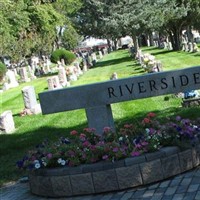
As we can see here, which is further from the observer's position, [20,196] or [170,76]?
[170,76]

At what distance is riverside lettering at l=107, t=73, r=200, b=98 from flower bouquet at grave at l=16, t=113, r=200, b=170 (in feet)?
2.21

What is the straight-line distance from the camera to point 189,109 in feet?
36.0

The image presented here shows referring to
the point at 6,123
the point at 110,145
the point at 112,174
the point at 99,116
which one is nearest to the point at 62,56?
the point at 6,123

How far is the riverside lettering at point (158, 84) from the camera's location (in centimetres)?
710

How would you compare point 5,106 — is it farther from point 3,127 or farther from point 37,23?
point 37,23

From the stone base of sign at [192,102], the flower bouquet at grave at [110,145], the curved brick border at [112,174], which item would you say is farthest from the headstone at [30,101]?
the curved brick border at [112,174]

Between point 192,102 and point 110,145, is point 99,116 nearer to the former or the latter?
point 110,145

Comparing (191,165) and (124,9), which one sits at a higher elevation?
(124,9)

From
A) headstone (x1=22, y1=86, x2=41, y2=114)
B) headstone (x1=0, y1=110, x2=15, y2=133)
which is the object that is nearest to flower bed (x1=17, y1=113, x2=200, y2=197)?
headstone (x1=0, y1=110, x2=15, y2=133)

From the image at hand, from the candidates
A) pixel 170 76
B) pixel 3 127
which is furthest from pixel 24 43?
pixel 170 76

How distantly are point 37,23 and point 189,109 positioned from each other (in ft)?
91.7

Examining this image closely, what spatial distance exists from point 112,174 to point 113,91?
1812 mm

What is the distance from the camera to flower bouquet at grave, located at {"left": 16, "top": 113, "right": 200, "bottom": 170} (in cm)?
603

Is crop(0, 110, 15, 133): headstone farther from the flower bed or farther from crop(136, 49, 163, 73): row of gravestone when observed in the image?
crop(136, 49, 163, 73): row of gravestone
